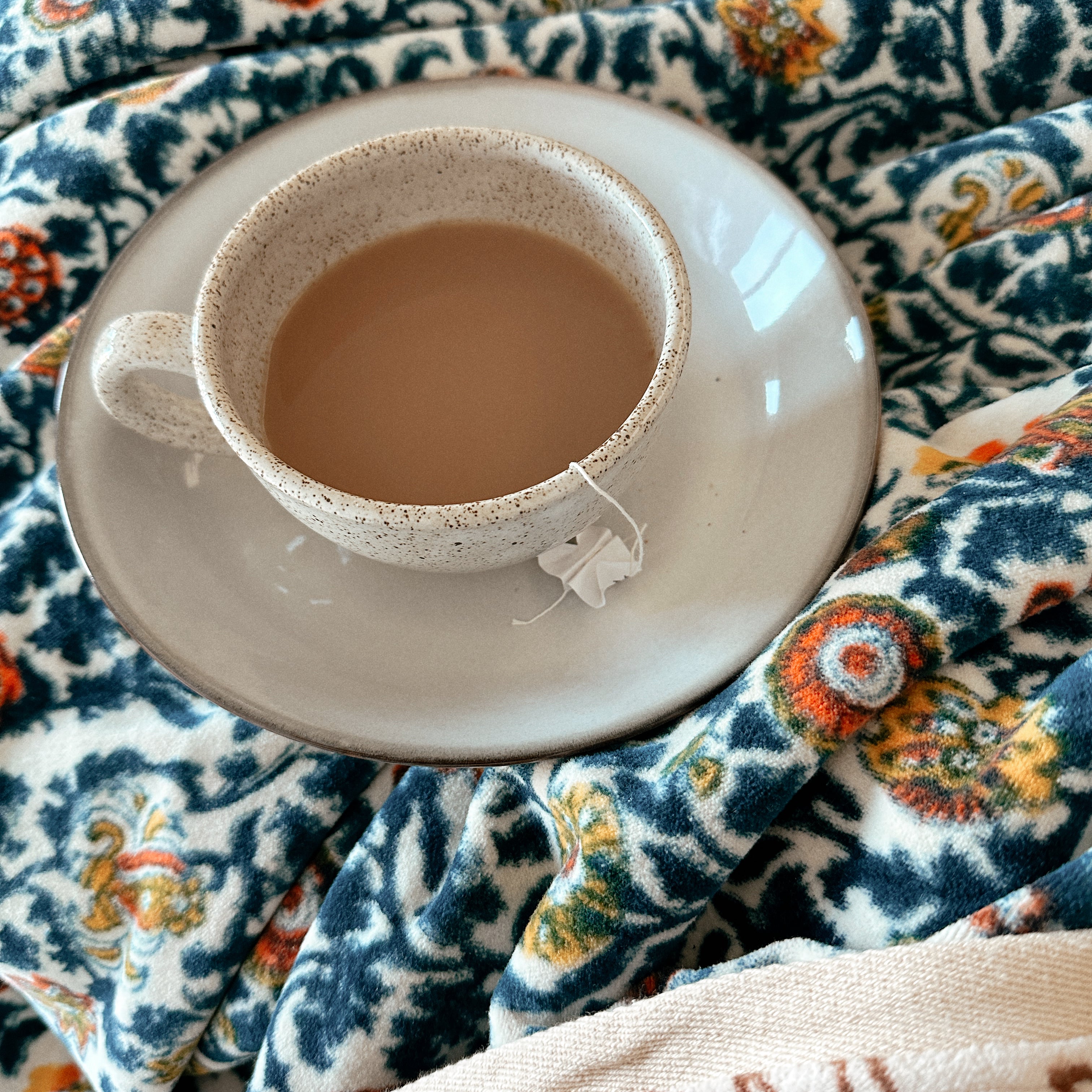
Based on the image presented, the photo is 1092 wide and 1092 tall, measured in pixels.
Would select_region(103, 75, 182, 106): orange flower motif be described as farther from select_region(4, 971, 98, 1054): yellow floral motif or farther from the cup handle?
select_region(4, 971, 98, 1054): yellow floral motif

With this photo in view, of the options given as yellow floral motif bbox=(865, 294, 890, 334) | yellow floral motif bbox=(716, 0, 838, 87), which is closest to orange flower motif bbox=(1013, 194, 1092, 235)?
yellow floral motif bbox=(865, 294, 890, 334)

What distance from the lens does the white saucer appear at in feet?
1.81

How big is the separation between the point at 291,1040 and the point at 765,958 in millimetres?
317

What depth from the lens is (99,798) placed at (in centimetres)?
65

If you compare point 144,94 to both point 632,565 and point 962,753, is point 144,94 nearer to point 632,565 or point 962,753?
point 632,565

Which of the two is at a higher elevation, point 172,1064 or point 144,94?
point 144,94

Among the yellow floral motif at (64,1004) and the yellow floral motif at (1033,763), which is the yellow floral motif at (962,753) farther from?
the yellow floral motif at (64,1004)

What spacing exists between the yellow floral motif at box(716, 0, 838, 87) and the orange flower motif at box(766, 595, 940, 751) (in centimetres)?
52

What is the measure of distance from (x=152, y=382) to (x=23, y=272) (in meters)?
0.30

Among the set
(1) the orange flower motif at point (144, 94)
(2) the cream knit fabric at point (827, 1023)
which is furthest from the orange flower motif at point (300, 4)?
(2) the cream knit fabric at point (827, 1023)

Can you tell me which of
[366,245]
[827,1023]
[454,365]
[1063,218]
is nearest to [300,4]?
[366,245]

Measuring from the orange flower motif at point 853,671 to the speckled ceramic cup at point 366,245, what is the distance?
0.49 ft

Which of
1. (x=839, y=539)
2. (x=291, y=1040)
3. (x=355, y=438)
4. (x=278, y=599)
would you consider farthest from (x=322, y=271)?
(x=291, y=1040)

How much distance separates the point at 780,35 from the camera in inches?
29.7
